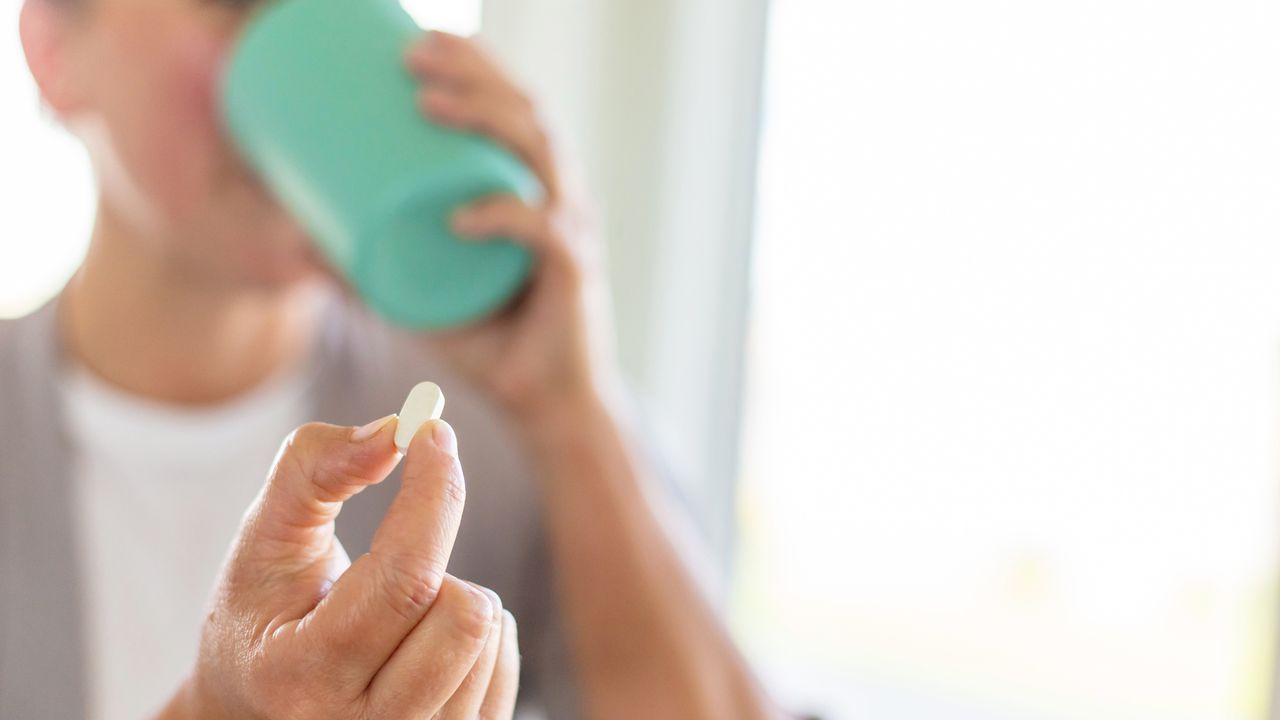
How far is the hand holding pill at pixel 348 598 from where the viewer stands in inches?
6.6

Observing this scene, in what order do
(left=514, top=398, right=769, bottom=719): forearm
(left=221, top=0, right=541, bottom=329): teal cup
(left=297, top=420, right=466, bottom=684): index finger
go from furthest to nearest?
(left=514, top=398, right=769, bottom=719): forearm, (left=221, top=0, right=541, bottom=329): teal cup, (left=297, top=420, right=466, bottom=684): index finger

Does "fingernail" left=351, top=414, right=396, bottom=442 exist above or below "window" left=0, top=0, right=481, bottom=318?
above

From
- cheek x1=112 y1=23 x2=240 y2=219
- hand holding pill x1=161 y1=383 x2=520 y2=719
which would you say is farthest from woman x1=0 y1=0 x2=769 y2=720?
hand holding pill x1=161 y1=383 x2=520 y2=719

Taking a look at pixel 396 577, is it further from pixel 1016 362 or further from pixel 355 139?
pixel 1016 362

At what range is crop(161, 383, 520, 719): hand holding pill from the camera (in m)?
0.17

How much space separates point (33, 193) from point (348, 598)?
590mm

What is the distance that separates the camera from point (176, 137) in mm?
517

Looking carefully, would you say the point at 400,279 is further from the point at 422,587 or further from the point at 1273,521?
the point at 1273,521

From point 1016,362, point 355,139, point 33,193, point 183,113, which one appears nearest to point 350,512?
point 355,139

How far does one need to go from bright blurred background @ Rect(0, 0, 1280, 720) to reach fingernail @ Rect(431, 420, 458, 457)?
0.53 m

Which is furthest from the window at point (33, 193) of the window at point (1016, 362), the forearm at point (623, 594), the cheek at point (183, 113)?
the window at point (1016, 362)

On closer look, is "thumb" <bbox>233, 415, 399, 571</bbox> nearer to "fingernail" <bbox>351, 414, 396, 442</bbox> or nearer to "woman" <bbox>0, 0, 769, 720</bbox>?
"fingernail" <bbox>351, 414, 396, 442</bbox>

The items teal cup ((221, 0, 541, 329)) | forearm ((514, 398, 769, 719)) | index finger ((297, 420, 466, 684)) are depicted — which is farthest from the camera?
forearm ((514, 398, 769, 719))

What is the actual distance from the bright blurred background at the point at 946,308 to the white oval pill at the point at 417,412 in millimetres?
523
